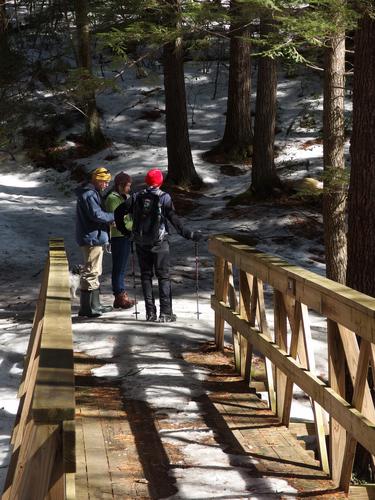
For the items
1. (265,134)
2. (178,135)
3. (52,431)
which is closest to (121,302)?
(52,431)

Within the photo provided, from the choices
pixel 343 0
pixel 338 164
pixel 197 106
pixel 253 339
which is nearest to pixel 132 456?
pixel 253 339

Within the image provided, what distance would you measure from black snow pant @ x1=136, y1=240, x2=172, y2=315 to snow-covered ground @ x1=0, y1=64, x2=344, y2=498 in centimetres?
30

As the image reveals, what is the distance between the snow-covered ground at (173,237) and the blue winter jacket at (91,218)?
40.9 inches

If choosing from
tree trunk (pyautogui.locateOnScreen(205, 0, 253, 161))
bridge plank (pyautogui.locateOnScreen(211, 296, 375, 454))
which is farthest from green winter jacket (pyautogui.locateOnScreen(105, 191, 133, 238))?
tree trunk (pyautogui.locateOnScreen(205, 0, 253, 161))

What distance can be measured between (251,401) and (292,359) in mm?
888

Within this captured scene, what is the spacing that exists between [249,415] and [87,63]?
1806 centimetres

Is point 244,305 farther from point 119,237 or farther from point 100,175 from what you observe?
point 119,237

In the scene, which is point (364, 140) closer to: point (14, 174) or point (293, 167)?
point (293, 167)

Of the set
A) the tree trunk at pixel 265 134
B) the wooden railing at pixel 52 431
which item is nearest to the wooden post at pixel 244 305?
the wooden railing at pixel 52 431

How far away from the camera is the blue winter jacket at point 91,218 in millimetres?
10383

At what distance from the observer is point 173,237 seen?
18.6m

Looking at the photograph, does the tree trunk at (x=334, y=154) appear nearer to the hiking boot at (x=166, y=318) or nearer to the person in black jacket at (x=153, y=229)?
the person in black jacket at (x=153, y=229)

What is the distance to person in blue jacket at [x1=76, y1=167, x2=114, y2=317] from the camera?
34.1ft

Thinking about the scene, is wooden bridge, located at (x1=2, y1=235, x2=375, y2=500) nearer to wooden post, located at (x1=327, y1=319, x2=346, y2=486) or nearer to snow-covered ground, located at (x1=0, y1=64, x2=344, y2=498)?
wooden post, located at (x1=327, y1=319, x2=346, y2=486)
